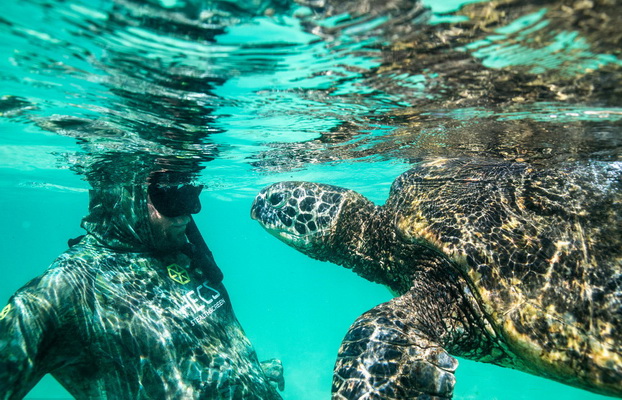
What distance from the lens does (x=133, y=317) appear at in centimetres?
435

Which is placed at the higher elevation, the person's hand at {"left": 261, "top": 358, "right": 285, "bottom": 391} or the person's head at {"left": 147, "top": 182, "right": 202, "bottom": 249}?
the person's head at {"left": 147, "top": 182, "right": 202, "bottom": 249}

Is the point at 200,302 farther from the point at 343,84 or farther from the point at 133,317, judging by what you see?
the point at 343,84

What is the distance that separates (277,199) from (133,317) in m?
2.88

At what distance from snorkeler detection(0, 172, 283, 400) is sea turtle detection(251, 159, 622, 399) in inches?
102

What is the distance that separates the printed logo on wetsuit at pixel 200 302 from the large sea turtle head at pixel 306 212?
1.51m

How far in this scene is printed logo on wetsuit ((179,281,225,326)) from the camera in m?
4.97

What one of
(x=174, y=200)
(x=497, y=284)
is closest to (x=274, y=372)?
(x=174, y=200)

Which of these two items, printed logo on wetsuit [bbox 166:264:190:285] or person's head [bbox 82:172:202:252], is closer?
person's head [bbox 82:172:202:252]

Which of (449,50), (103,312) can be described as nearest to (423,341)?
(449,50)

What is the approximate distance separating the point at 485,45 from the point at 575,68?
135 centimetres

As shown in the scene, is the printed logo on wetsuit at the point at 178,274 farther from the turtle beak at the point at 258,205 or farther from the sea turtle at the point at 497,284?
the sea turtle at the point at 497,284

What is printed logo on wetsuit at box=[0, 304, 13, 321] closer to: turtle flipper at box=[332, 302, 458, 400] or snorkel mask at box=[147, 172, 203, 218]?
snorkel mask at box=[147, 172, 203, 218]

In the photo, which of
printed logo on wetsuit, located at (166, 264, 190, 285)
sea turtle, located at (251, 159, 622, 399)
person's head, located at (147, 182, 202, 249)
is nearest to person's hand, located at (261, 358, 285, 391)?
printed logo on wetsuit, located at (166, 264, 190, 285)

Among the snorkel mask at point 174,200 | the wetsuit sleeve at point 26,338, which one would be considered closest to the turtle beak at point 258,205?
the snorkel mask at point 174,200
